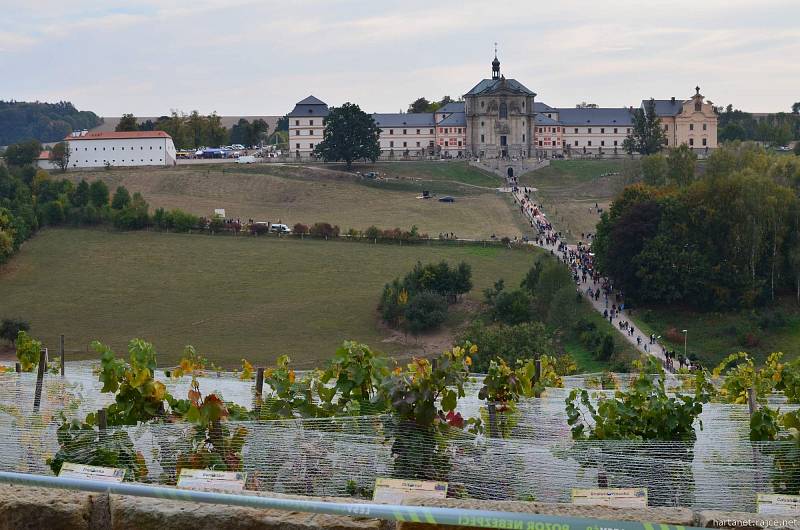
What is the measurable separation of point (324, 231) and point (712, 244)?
965 inches

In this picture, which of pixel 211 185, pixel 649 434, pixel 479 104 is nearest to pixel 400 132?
pixel 479 104

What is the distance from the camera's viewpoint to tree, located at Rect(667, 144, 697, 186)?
66019 mm

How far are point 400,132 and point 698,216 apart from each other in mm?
64804

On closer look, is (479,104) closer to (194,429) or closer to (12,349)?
(12,349)

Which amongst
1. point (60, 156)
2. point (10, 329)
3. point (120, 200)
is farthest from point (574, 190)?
point (10, 329)

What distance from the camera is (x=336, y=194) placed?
276ft

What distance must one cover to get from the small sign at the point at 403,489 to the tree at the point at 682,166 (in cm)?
6054

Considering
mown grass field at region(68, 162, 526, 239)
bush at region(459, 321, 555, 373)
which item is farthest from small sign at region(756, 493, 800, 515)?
mown grass field at region(68, 162, 526, 239)

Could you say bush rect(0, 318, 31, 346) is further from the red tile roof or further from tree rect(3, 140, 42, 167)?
tree rect(3, 140, 42, 167)

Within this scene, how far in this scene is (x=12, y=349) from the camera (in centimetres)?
4378

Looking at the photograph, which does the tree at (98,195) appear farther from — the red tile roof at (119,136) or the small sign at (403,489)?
the small sign at (403,489)

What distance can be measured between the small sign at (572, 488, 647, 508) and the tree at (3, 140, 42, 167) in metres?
96.7

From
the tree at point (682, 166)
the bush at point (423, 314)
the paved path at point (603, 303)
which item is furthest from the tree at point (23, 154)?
the bush at point (423, 314)

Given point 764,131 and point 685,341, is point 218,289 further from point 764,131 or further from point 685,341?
point 764,131
